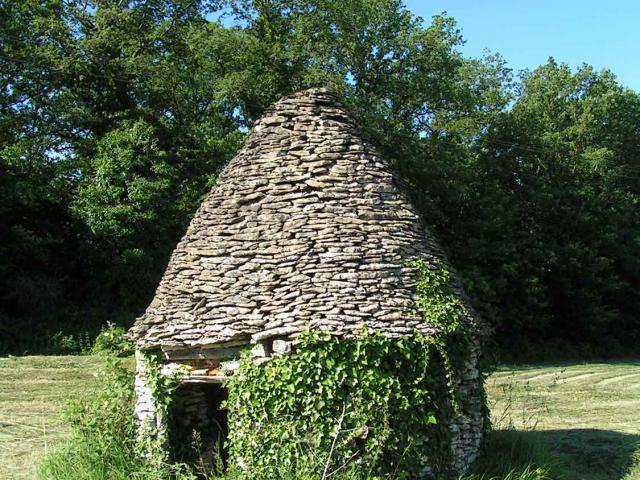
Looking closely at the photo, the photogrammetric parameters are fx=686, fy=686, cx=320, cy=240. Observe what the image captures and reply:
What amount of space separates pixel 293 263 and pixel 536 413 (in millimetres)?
10119

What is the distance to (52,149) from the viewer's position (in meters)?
24.0

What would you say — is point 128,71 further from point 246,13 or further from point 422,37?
point 422,37

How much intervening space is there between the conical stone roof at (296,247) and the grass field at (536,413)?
3207 mm

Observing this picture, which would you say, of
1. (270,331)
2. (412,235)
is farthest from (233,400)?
(412,235)

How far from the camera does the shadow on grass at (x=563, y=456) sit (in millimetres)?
8250

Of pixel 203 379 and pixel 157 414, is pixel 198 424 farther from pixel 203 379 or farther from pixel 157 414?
pixel 203 379

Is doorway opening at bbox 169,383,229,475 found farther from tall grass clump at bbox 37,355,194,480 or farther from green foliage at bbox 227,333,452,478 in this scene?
green foliage at bbox 227,333,452,478

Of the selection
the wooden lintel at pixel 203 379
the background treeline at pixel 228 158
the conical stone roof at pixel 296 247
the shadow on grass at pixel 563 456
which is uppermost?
the background treeline at pixel 228 158

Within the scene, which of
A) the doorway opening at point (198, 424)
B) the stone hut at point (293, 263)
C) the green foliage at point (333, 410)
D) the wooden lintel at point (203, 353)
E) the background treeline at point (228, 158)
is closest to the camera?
the green foliage at point (333, 410)

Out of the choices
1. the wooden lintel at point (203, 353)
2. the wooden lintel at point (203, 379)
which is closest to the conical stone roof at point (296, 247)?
the wooden lintel at point (203, 353)

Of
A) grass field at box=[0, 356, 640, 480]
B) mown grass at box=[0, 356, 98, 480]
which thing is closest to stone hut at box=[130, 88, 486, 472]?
grass field at box=[0, 356, 640, 480]

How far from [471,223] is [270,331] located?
19498 millimetres

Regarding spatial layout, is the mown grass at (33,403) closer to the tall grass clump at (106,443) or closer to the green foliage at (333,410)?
the tall grass clump at (106,443)

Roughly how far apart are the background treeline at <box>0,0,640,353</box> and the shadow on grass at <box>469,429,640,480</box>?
1186 cm
